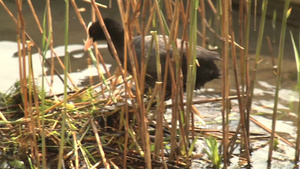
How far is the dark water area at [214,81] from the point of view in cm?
346

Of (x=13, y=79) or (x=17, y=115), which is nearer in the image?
(x=17, y=115)

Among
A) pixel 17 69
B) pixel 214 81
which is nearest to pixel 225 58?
pixel 214 81

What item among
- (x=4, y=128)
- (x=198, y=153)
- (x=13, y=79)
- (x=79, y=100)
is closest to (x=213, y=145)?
(x=198, y=153)

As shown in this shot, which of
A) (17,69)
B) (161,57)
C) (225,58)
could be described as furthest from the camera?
(17,69)

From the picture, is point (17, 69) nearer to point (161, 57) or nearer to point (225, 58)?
point (161, 57)

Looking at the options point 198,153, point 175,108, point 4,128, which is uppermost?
point 175,108

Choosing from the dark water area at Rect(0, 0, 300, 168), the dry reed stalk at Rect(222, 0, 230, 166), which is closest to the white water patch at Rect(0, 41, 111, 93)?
the dark water area at Rect(0, 0, 300, 168)

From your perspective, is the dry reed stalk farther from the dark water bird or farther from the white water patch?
the white water patch

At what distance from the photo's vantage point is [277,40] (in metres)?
4.80

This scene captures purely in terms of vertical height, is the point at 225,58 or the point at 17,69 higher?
the point at 225,58

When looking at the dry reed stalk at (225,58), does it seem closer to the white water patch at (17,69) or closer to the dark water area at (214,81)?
the dark water area at (214,81)

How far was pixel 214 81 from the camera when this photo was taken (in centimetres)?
405

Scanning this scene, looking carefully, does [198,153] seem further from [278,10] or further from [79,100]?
[278,10]

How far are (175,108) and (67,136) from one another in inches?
24.5
